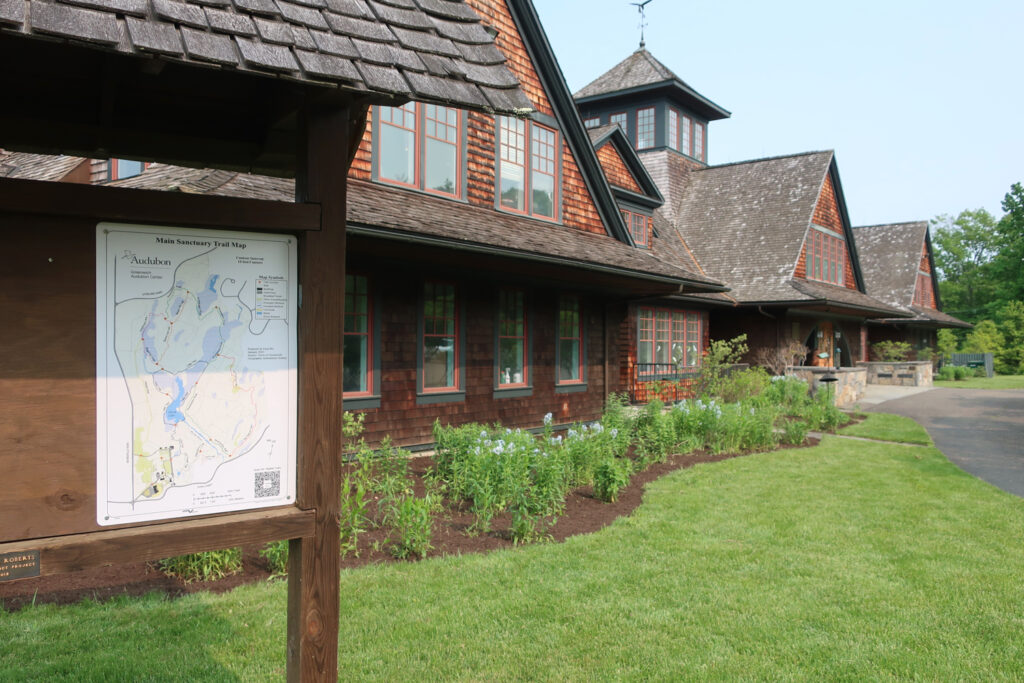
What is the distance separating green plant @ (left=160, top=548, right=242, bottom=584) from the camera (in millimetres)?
5219

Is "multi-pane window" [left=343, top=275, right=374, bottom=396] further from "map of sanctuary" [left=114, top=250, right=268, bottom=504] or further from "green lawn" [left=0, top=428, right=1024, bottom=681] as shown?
"map of sanctuary" [left=114, top=250, right=268, bottom=504]

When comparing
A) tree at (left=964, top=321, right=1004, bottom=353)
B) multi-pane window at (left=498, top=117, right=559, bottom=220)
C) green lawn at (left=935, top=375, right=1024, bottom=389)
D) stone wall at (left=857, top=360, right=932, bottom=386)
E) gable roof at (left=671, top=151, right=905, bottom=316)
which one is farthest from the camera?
tree at (left=964, top=321, right=1004, bottom=353)

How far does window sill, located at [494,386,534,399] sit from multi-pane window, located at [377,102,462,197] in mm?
3432

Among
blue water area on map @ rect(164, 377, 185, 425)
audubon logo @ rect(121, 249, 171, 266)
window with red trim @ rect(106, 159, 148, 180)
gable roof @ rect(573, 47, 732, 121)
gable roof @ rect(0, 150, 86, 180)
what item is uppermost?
gable roof @ rect(573, 47, 732, 121)

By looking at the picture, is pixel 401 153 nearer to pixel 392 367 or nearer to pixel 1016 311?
pixel 392 367

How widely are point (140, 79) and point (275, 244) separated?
109 centimetres

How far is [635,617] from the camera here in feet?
15.4

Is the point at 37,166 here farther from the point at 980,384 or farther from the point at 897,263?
the point at 897,263

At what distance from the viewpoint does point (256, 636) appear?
4.27 metres

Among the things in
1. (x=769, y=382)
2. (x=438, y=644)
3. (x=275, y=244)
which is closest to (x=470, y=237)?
(x=438, y=644)

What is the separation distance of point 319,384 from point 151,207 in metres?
0.83

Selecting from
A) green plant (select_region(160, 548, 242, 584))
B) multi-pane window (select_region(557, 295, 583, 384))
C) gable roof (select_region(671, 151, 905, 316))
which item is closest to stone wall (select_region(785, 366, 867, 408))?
gable roof (select_region(671, 151, 905, 316))

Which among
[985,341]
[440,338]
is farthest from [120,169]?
[985,341]

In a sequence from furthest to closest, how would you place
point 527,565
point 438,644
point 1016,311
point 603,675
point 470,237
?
point 1016,311
point 470,237
point 527,565
point 438,644
point 603,675
